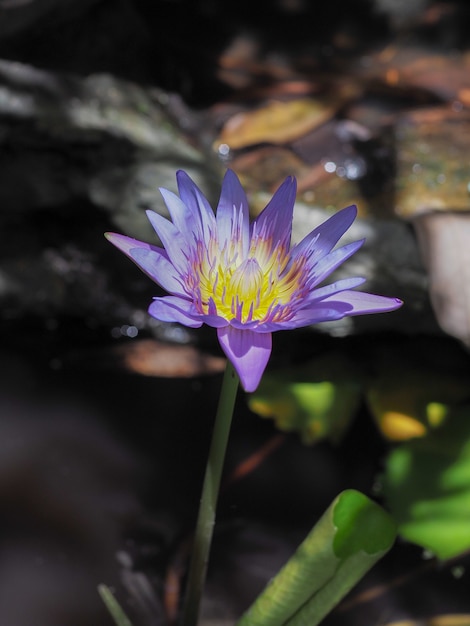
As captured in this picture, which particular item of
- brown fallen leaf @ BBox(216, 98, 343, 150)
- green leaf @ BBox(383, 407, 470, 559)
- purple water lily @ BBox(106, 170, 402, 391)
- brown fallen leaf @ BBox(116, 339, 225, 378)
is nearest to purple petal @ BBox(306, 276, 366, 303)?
purple water lily @ BBox(106, 170, 402, 391)

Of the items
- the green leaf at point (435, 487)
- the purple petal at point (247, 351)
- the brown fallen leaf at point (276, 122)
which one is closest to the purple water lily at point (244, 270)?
the purple petal at point (247, 351)

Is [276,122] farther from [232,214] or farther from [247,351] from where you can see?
[247,351]

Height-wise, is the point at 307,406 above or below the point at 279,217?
below

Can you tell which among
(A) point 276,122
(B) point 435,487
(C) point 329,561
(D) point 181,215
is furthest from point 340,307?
(A) point 276,122

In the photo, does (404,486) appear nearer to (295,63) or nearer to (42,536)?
(42,536)

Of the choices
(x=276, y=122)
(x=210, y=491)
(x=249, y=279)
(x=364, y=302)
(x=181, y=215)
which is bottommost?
(x=210, y=491)

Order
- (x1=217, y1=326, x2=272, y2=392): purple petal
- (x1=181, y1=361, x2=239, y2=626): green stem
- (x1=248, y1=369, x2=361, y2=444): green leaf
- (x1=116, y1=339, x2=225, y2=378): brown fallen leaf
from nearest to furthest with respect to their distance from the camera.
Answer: (x1=217, y1=326, x2=272, y2=392): purple petal → (x1=181, y1=361, x2=239, y2=626): green stem → (x1=248, y1=369, x2=361, y2=444): green leaf → (x1=116, y1=339, x2=225, y2=378): brown fallen leaf

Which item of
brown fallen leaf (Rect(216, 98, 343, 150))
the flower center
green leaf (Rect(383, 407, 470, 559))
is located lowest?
green leaf (Rect(383, 407, 470, 559))

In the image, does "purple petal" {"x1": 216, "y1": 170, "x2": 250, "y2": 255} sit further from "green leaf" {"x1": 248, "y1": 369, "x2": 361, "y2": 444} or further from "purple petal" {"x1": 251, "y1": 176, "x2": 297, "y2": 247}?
"green leaf" {"x1": 248, "y1": 369, "x2": 361, "y2": 444}
